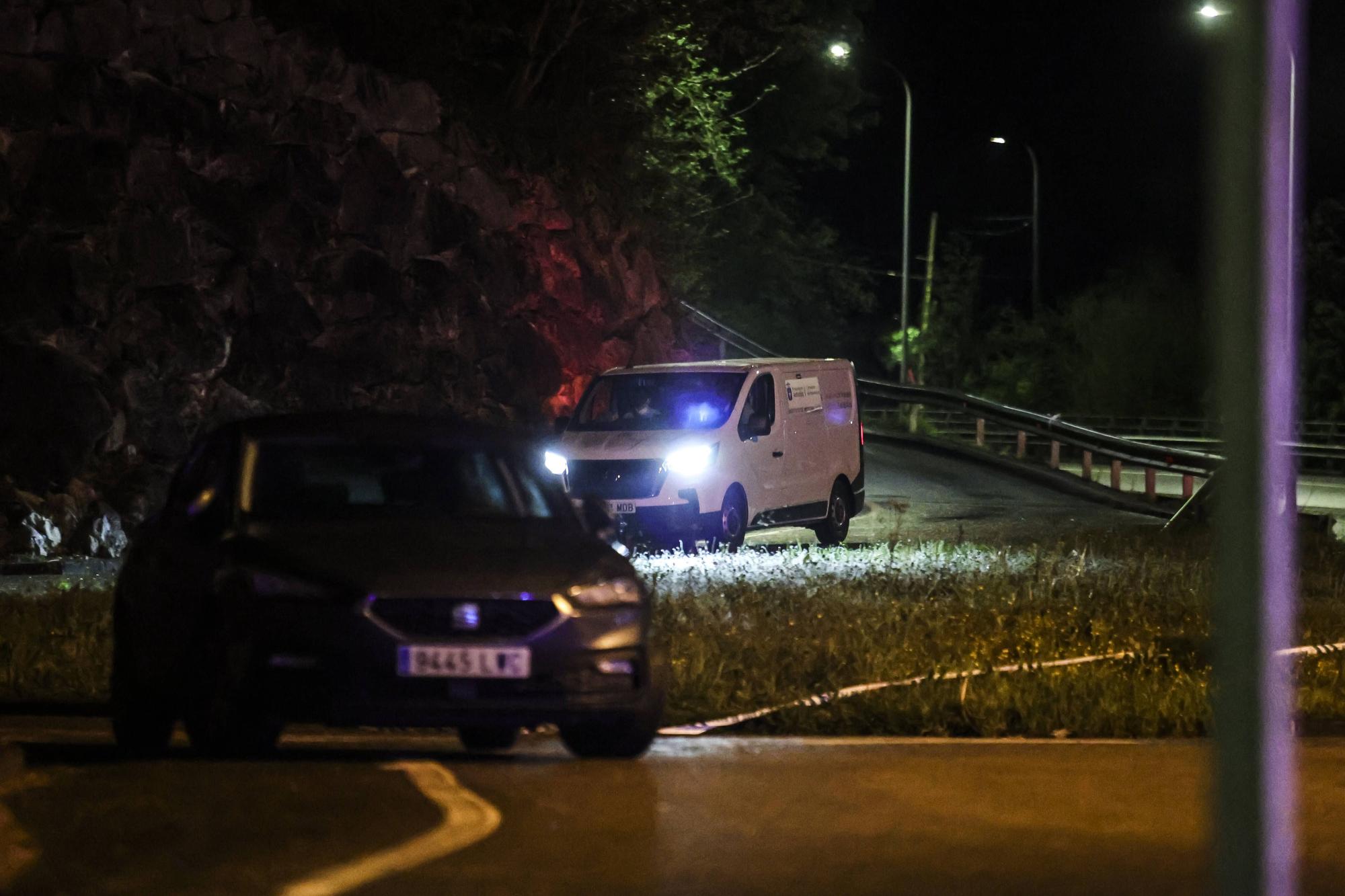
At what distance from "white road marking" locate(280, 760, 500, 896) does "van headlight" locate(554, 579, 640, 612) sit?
2.95 feet

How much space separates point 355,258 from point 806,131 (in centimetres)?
3563

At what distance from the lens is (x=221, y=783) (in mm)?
9258

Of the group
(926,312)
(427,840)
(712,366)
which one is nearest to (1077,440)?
(712,366)

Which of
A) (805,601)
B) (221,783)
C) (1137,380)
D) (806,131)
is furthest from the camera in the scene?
(1137,380)

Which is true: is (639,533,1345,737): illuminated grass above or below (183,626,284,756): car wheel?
below

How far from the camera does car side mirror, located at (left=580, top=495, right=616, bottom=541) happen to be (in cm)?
1036

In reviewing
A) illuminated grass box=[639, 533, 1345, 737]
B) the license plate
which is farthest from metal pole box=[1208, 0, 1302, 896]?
illuminated grass box=[639, 533, 1345, 737]

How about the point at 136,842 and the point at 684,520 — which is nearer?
the point at 136,842

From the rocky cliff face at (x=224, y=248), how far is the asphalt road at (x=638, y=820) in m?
14.2

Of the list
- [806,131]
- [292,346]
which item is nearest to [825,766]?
[292,346]

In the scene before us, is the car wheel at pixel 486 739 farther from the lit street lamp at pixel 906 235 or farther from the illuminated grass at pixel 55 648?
the lit street lamp at pixel 906 235

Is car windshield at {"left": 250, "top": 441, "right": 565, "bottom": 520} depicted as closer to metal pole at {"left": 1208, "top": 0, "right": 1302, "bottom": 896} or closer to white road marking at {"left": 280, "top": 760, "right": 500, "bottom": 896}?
white road marking at {"left": 280, "top": 760, "right": 500, "bottom": 896}

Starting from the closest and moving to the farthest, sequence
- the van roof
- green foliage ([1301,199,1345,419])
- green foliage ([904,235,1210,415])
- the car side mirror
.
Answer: the car side mirror < the van roof < green foliage ([1301,199,1345,419]) < green foliage ([904,235,1210,415])

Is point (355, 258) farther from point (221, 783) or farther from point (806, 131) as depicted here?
point (806, 131)
